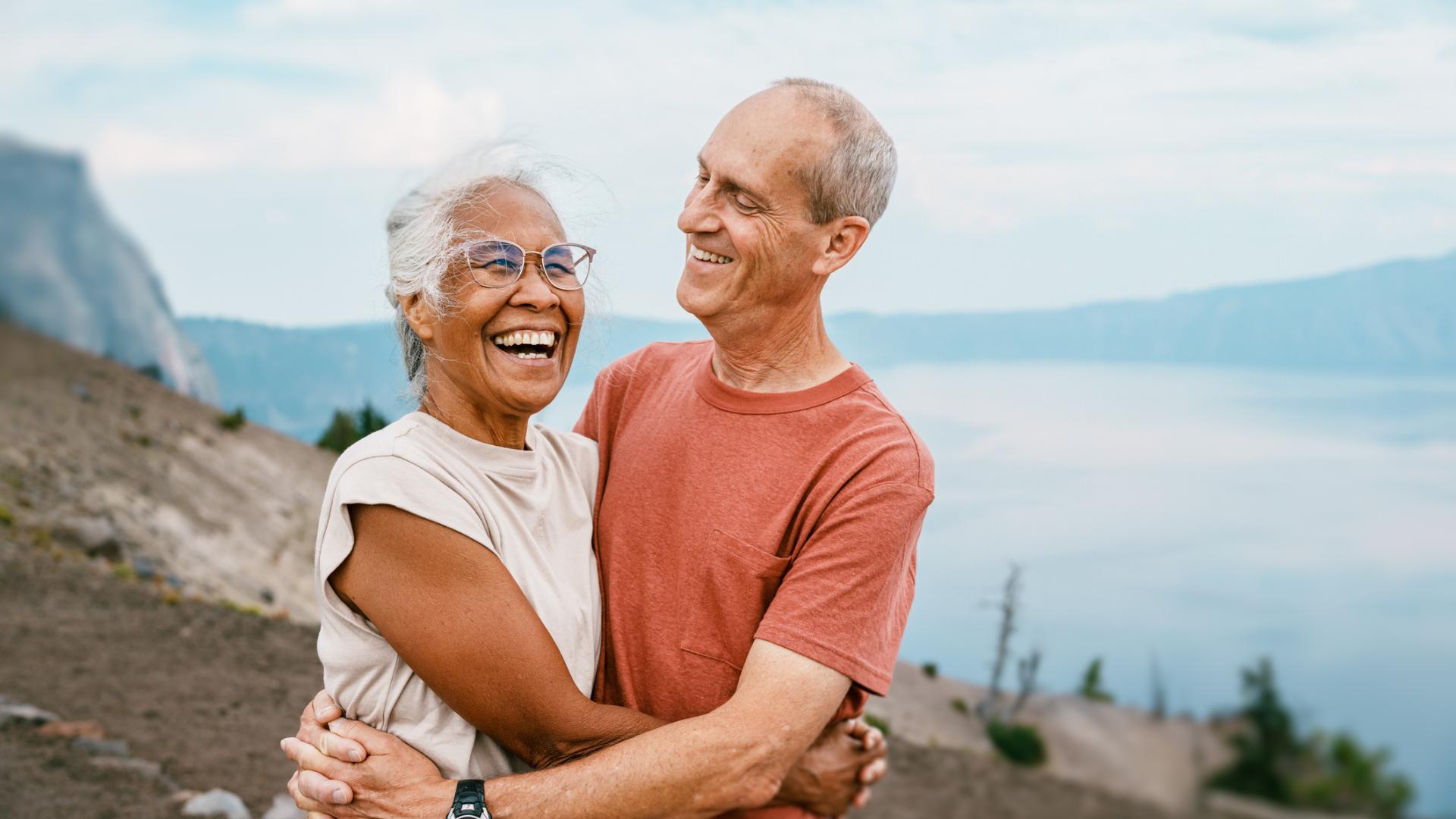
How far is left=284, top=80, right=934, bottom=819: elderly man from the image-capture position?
2586 mm

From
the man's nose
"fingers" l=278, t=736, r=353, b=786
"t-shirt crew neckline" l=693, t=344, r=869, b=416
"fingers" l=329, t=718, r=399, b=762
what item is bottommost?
"fingers" l=278, t=736, r=353, b=786

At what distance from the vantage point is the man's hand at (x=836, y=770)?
2793 millimetres

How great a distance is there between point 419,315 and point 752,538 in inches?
39.1

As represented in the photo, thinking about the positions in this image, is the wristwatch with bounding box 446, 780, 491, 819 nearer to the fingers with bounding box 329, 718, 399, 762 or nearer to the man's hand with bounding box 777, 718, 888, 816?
the fingers with bounding box 329, 718, 399, 762

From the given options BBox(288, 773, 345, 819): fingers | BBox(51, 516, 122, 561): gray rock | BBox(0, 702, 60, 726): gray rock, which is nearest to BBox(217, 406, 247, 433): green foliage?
BBox(51, 516, 122, 561): gray rock

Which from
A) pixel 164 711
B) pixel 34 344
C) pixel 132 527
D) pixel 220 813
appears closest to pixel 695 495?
pixel 220 813

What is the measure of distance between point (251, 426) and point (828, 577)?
27.1 meters

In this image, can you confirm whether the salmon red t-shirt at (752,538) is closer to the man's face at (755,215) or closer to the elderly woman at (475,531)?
the elderly woman at (475,531)

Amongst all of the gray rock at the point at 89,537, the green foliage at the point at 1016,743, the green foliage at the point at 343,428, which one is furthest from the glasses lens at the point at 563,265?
the green foliage at the point at 343,428

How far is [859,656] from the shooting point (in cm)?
268

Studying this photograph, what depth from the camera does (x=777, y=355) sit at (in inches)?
121

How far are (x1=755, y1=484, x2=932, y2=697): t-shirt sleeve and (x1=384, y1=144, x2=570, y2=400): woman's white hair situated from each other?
1.05 metres

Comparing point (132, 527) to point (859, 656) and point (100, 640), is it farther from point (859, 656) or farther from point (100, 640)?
point (859, 656)

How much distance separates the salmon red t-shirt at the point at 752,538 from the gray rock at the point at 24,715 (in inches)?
276
